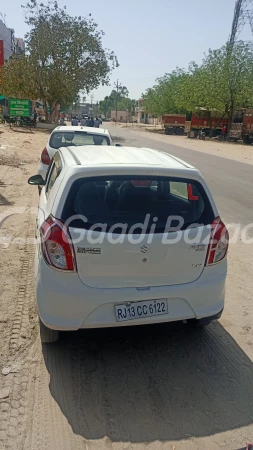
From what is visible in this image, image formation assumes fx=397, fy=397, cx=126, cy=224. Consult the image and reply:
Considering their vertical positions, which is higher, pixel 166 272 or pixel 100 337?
pixel 166 272

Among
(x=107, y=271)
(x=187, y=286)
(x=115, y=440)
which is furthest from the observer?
(x=187, y=286)

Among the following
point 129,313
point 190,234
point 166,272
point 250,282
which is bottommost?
point 250,282

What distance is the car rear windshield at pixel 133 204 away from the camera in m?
2.99

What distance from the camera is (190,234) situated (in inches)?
122

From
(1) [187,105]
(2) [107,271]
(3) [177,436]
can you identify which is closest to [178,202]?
(2) [107,271]

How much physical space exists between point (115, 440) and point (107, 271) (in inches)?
43.2

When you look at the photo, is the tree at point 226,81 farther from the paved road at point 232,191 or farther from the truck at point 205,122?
the paved road at point 232,191

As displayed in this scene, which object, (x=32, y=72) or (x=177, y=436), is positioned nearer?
(x=177, y=436)

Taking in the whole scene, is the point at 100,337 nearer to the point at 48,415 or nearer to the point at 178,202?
the point at 48,415

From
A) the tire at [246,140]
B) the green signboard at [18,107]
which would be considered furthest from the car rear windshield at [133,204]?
the tire at [246,140]

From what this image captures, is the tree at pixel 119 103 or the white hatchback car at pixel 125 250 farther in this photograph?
A: the tree at pixel 119 103

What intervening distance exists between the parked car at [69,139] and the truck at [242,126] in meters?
31.8

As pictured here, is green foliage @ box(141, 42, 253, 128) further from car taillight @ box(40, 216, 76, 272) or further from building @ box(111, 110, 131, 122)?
building @ box(111, 110, 131, 122)

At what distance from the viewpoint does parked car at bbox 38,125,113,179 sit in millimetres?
8695
